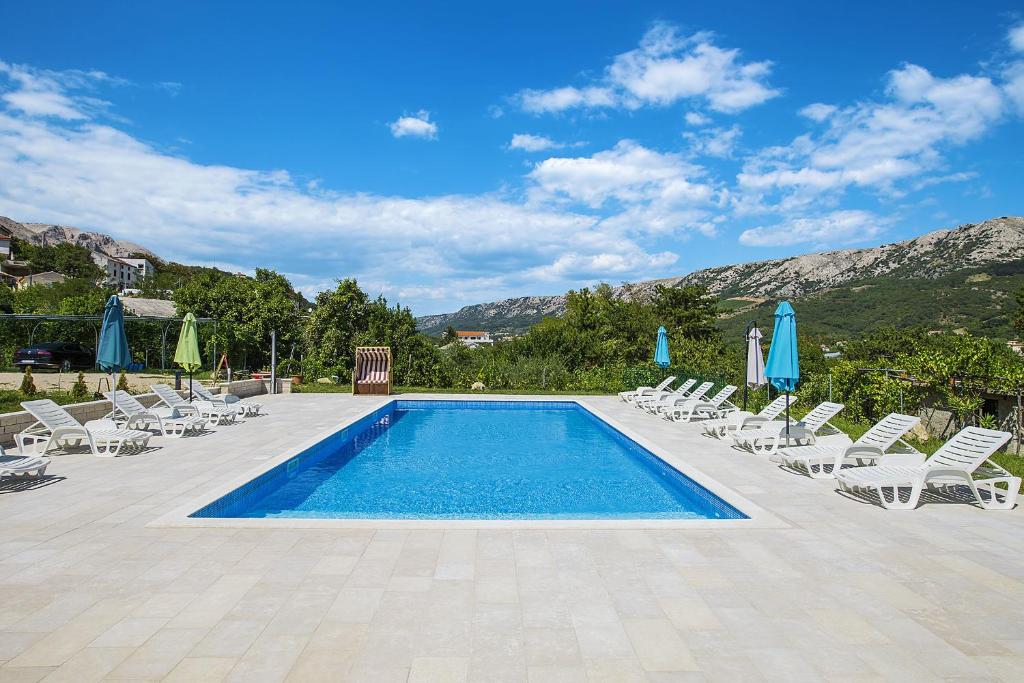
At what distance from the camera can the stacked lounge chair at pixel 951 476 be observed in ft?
18.6

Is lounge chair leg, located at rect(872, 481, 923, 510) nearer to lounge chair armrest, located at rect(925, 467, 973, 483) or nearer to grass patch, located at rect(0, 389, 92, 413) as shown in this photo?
lounge chair armrest, located at rect(925, 467, 973, 483)

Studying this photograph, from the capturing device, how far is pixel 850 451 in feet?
22.9

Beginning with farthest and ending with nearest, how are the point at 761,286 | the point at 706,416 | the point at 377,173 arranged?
the point at 761,286 → the point at 377,173 → the point at 706,416

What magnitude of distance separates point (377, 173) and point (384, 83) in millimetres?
6221

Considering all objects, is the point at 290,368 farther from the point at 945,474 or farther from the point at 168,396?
the point at 945,474

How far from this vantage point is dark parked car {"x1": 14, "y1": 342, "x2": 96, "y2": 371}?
63.5 feet

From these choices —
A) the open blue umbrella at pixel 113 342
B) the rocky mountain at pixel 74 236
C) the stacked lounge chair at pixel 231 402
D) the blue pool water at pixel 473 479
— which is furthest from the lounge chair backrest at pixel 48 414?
the rocky mountain at pixel 74 236

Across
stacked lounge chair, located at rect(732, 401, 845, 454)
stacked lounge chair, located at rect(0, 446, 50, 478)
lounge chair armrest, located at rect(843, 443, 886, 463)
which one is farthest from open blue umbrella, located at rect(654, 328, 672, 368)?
stacked lounge chair, located at rect(0, 446, 50, 478)

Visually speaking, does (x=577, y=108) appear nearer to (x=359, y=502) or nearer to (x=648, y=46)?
(x=648, y=46)

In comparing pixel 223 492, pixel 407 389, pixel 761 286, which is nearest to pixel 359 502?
pixel 223 492

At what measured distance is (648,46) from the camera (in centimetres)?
1329

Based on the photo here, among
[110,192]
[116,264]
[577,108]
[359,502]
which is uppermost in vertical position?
[116,264]

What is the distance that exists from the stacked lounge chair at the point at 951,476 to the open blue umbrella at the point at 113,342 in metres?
9.53

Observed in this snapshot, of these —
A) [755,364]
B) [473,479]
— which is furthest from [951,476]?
[473,479]
